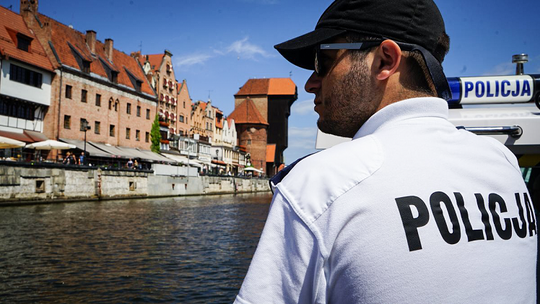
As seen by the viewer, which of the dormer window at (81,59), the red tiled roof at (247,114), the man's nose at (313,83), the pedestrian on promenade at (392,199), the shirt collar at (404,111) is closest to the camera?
the pedestrian on promenade at (392,199)

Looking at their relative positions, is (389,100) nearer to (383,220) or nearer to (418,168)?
(418,168)

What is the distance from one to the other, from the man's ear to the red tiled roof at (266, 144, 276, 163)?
93.2m

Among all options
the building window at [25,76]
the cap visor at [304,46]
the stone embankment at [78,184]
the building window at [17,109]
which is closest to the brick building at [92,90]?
the building window at [17,109]

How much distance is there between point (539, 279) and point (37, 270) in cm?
840

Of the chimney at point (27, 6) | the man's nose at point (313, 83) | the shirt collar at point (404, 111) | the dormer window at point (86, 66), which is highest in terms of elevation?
the chimney at point (27, 6)

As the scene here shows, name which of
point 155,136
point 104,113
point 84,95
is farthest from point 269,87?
point 84,95

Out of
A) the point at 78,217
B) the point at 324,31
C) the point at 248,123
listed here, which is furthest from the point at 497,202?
the point at 248,123

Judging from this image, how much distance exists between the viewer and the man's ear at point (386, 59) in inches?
49.4

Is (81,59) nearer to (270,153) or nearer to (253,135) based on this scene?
(253,135)

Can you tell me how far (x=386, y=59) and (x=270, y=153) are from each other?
94.8 m

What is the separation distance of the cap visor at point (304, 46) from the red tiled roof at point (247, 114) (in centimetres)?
9441

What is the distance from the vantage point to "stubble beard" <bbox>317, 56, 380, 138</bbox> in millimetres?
1308

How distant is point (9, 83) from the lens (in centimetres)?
2969

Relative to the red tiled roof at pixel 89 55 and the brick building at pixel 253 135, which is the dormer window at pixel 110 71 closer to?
the red tiled roof at pixel 89 55
